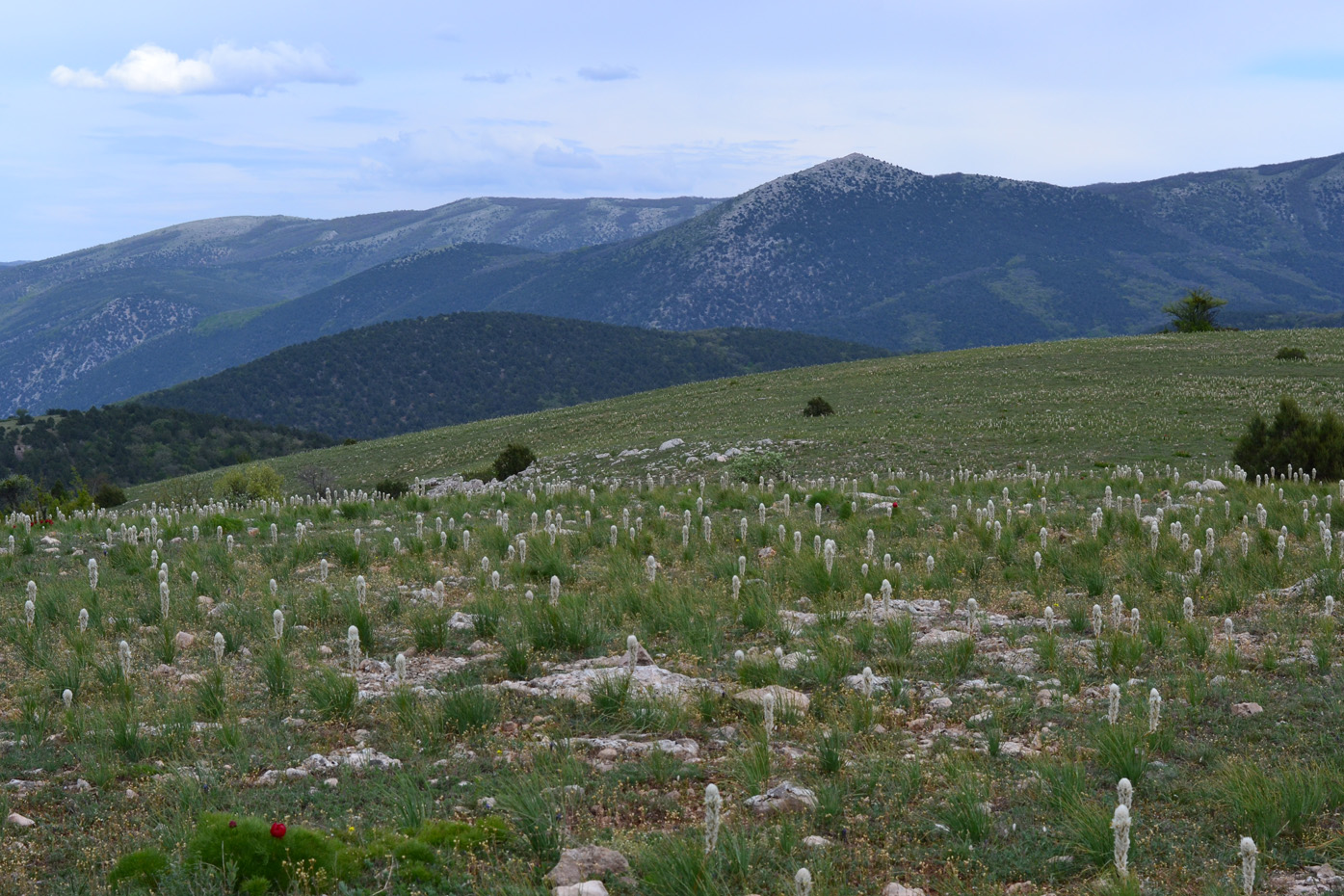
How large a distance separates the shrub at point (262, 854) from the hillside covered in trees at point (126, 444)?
86.1 m

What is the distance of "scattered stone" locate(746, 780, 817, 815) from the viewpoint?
5215 mm

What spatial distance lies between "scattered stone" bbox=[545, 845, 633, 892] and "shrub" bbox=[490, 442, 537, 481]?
32.6 metres

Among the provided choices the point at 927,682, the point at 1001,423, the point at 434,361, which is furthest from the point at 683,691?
the point at 434,361

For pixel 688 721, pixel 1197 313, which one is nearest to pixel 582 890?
pixel 688 721

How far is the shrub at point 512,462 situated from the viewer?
37.4 metres

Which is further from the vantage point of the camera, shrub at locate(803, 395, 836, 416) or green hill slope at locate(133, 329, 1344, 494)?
shrub at locate(803, 395, 836, 416)

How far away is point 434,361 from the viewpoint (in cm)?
17688

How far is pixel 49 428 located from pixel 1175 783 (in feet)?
367

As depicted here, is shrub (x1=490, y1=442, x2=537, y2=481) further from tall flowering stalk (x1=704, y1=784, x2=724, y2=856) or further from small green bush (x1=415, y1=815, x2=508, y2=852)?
tall flowering stalk (x1=704, y1=784, x2=724, y2=856)

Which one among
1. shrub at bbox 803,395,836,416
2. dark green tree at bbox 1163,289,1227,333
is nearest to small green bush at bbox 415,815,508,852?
shrub at bbox 803,395,836,416

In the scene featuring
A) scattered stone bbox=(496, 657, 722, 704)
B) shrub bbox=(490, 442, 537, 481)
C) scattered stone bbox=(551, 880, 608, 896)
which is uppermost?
scattered stone bbox=(551, 880, 608, 896)

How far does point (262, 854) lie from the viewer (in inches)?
175

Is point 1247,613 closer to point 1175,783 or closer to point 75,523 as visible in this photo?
point 1175,783

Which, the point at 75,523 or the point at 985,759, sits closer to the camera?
the point at 985,759
